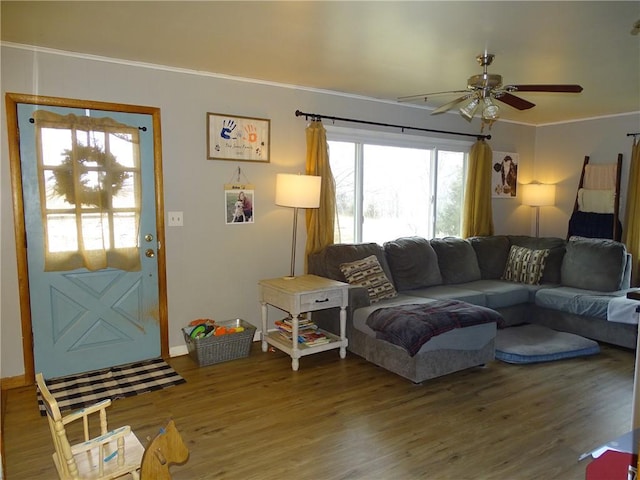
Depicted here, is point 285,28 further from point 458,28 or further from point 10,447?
point 10,447

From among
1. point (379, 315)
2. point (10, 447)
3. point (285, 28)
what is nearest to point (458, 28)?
point (285, 28)

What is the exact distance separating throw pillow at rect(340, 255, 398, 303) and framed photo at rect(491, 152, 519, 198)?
8.54 feet

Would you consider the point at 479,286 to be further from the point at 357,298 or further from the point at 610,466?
the point at 610,466

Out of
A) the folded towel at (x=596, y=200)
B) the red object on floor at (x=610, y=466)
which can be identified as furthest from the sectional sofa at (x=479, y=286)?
the red object on floor at (x=610, y=466)

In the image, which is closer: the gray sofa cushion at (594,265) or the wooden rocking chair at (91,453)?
the wooden rocking chair at (91,453)

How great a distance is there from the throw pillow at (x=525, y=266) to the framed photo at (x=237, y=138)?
2.98m

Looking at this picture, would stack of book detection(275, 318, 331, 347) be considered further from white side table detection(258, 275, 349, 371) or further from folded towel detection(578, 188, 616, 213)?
folded towel detection(578, 188, 616, 213)

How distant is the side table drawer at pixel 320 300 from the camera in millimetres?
3551

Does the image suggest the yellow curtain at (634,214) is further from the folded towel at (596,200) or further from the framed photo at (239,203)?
the framed photo at (239,203)

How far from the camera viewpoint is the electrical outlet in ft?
12.2

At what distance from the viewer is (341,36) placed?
2.83 metres

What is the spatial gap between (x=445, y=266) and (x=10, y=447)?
3941 mm

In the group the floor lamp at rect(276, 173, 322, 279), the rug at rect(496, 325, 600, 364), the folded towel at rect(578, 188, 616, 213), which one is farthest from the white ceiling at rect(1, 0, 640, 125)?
the rug at rect(496, 325, 600, 364)

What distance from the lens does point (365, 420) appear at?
2799 mm
